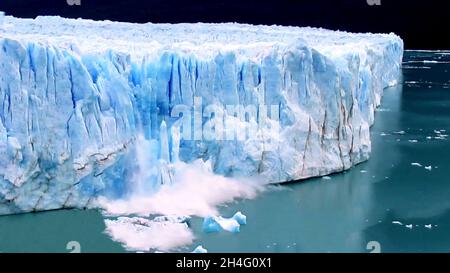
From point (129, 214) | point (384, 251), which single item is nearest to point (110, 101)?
point (129, 214)

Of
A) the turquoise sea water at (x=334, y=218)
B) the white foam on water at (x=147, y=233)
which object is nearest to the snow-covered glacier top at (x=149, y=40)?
the turquoise sea water at (x=334, y=218)

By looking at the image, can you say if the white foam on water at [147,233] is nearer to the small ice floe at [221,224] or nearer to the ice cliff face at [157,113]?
the small ice floe at [221,224]

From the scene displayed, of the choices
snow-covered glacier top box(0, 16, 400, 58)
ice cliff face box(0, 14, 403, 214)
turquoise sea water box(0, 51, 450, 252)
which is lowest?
turquoise sea water box(0, 51, 450, 252)

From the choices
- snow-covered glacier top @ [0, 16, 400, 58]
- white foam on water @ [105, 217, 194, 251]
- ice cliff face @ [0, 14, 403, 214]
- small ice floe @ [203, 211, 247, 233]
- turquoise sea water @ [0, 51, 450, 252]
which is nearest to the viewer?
white foam on water @ [105, 217, 194, 251]

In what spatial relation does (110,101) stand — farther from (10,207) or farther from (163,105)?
(10,207)

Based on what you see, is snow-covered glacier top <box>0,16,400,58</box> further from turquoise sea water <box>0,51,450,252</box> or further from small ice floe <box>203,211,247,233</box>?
small ice floe <box>203,211,247,233</box>

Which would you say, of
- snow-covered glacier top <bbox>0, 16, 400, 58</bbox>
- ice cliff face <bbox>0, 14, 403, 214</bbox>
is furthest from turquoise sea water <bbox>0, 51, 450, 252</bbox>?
snow-covered glacier top <bbox>0, 16, 400, 58</bbox>
